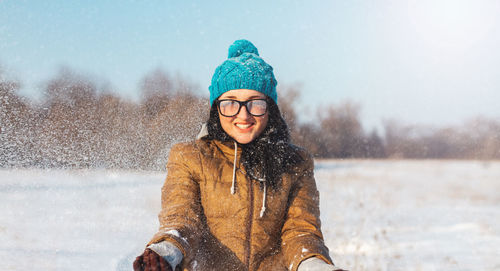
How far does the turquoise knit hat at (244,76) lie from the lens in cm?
188

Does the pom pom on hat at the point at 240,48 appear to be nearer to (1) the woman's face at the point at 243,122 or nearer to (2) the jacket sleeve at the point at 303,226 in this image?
(1) the woman's face at the point at 243,122

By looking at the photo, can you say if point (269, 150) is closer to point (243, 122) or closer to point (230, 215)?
point (243, 122)

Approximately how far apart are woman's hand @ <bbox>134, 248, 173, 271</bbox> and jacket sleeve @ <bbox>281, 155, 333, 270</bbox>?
0.58m

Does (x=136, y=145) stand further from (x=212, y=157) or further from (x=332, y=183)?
(x=332, y=183)

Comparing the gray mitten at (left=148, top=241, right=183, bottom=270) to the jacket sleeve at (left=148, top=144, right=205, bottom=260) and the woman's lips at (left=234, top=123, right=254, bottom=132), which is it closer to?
the jacket sleeve at (left=148, top=144, right=205, bottom=260)

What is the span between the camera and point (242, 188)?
181cm

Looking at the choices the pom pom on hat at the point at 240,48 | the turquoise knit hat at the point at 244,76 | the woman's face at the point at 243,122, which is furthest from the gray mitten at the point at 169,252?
the pom pom on hat at the point at 240,48

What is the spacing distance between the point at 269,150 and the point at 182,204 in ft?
1.55

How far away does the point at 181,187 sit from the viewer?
181 cm

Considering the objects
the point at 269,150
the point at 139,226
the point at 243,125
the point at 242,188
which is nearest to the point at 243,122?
the point at 243,125

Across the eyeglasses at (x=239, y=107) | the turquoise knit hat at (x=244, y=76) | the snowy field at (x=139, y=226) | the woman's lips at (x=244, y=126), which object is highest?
the turquoise knit hat at (x=244, y=76)

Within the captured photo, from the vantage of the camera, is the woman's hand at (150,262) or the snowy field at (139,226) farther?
the snowy field at (139,226)

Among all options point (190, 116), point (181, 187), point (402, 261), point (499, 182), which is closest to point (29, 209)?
point (190, 116)

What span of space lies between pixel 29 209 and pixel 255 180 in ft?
13.5
